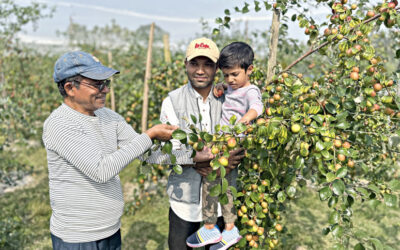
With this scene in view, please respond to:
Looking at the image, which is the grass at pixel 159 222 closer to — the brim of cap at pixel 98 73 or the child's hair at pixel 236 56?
the child's hair at pixel 236 56

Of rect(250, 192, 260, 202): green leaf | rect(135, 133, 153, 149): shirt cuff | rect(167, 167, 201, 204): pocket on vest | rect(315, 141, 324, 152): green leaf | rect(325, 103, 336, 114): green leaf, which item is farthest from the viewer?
rect(167, 167, 201, 204): pocket on vest

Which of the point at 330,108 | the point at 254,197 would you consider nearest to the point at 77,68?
the point at 254,197

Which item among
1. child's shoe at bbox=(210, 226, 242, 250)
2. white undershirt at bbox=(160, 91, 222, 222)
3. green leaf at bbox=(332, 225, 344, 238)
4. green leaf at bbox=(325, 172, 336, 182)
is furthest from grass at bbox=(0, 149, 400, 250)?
green leaf at bbox=(325, 172, 336, 182)

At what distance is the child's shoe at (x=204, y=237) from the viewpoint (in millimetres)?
1862

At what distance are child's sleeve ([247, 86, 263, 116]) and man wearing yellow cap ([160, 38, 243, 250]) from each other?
0.25m

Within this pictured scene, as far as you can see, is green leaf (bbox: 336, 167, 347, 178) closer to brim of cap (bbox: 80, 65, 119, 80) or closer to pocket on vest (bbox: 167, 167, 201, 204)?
pocket on vest (bbox: 167, 167, 201, 204)

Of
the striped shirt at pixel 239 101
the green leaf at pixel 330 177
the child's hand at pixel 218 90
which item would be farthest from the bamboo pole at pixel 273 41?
the green leaf at pixel 330 177

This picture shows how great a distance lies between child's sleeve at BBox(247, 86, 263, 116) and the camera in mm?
1775

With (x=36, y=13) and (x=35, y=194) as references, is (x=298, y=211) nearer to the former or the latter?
(x=35, y=194)

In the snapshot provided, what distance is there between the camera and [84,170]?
4.89 feet

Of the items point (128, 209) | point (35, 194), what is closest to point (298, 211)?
point (128, 209)

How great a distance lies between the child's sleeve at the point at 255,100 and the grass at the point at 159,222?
6.16ft

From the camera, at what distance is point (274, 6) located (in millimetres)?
1896

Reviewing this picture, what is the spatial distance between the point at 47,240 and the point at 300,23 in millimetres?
3631
